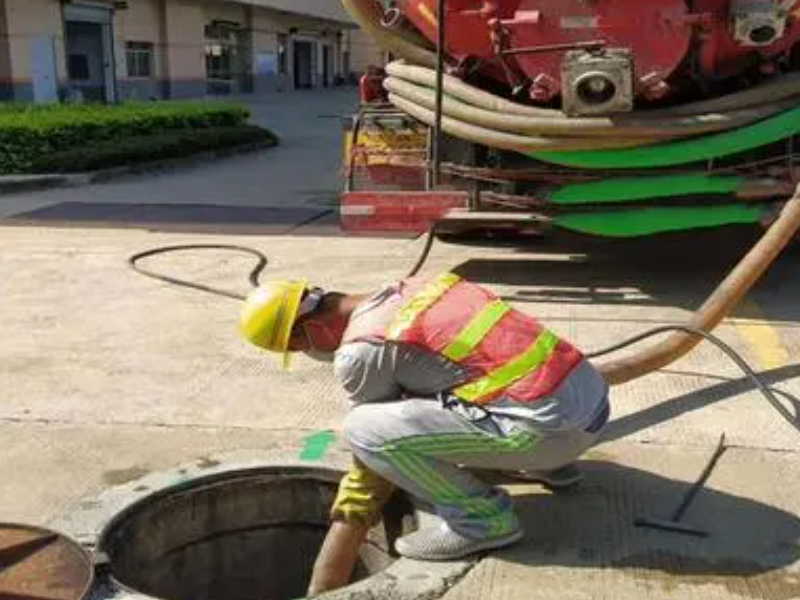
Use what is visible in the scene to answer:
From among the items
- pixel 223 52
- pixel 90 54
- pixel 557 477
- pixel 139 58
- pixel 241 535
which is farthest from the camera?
pixel 223 52

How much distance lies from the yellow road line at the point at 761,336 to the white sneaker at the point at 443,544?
8.07 feet

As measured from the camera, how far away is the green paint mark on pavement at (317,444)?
13.8 feet

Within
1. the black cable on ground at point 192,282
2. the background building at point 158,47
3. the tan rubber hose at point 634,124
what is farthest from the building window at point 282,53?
the tan rubber hose at point 634,124

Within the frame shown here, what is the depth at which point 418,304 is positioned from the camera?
3.30 metres

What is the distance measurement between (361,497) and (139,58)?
30016 millimetres

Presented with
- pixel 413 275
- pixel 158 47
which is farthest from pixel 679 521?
pixel 158 47

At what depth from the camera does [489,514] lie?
3408 mm

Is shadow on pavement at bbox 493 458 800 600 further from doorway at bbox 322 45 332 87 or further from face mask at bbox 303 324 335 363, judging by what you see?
doorway at bbox 322 45 332 87

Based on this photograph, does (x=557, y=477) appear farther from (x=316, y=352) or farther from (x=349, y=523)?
(x=316, y=352)

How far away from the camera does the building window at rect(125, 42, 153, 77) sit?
1223 inches

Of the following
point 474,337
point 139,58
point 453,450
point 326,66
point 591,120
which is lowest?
point 453,450

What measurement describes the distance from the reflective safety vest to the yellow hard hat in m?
0.18

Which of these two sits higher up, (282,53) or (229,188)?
(282,53)

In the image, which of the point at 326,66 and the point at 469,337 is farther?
the point at 326,66
